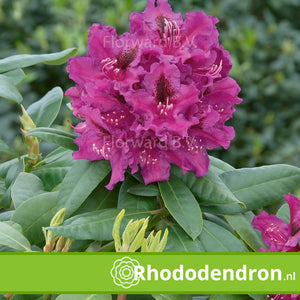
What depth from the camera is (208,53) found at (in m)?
0.86

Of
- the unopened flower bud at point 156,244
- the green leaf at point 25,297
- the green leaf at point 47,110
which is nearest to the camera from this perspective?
the unopened flower bud at point 156,244

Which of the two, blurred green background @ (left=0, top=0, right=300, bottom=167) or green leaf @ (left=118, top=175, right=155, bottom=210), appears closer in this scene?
green leaf @ (left=118, top=175, right=155, bottom=210)

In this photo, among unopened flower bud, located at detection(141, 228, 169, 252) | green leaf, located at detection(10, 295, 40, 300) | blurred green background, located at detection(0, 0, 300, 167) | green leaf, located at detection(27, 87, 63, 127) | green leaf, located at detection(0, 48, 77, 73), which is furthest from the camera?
blurred green background, located at detection(0, 0, 300, 167)

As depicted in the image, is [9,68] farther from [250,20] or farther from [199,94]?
[250,20]

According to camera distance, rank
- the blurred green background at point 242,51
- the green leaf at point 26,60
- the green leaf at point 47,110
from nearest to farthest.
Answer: the green leaf at point 26,60, the green leaf at point 47,110, the blurred green background at point 242,51

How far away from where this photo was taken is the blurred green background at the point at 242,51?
2.57 metres

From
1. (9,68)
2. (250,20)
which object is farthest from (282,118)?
(9,68)

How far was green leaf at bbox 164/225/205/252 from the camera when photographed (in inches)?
33.2

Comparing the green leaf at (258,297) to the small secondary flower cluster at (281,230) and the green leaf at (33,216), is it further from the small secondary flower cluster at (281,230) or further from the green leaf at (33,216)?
the green leaf at (33,216)

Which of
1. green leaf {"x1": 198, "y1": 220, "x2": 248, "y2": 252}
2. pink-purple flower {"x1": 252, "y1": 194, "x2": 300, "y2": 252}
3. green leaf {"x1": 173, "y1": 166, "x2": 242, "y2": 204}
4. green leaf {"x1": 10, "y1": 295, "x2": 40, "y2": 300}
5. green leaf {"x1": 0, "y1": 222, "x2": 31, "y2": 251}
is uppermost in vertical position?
green leaf {"x1": 173, "y1": 166, "x2": 242, "y2": 204}

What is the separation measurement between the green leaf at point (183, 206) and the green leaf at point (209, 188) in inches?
0.6

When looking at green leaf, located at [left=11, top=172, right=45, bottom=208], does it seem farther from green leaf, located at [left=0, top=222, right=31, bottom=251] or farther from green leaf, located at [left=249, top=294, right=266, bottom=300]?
green leaf, located at [left=249, top=294, right=266, bottom=300]

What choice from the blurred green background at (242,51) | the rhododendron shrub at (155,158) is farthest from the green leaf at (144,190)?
the blurred green background at (242,51)

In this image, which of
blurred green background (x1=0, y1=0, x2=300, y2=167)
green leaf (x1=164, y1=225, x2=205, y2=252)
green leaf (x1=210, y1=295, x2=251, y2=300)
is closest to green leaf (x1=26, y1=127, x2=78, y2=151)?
green leaf (x1=164, y1=225, x2=205, y2=252)
